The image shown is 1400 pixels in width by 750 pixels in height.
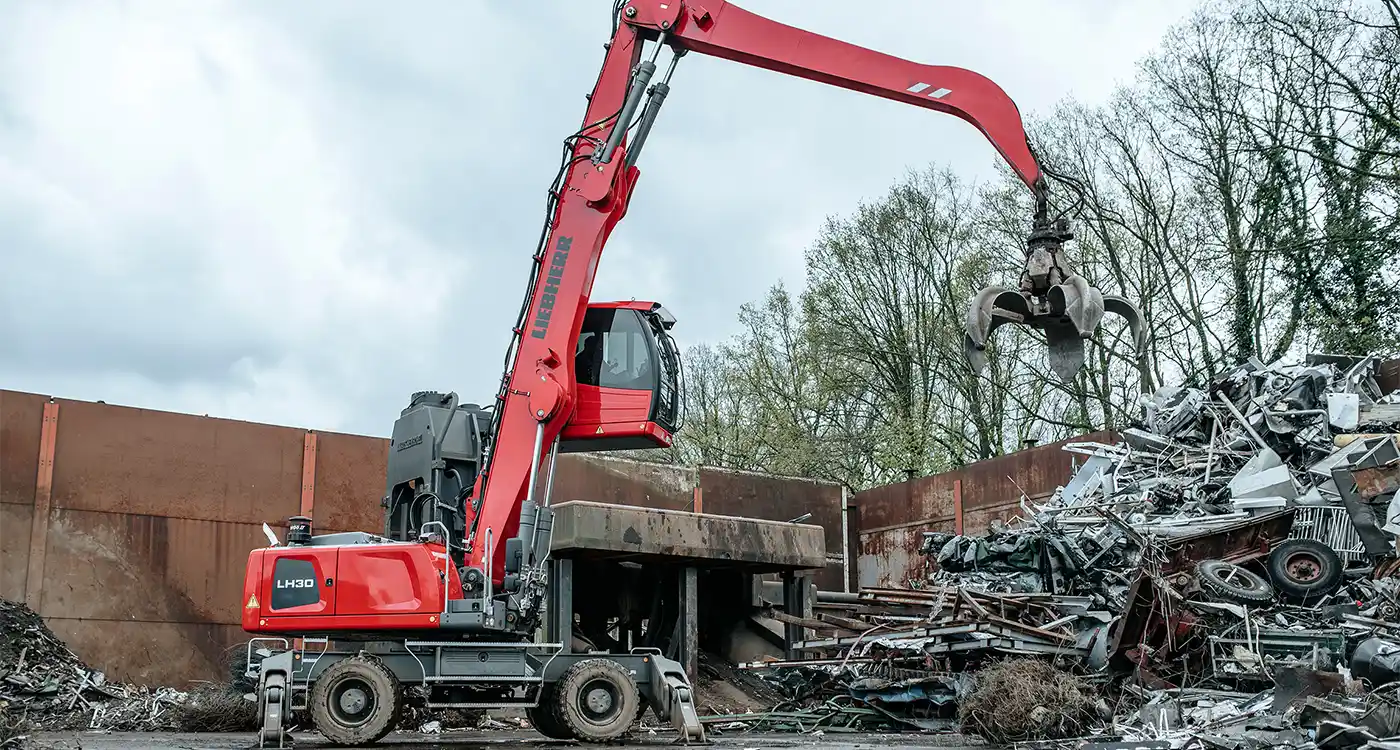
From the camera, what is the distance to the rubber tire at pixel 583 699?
9.52 meters

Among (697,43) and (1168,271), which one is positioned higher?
(1168,271)

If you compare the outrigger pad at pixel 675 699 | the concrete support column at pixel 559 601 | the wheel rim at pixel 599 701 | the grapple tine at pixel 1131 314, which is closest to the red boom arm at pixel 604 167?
the wheel rim at pixel 599 701

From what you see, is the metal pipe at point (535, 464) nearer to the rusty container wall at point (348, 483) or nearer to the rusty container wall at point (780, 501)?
the rusty container wall at point (348, 483)

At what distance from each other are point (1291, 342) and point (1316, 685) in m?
16.6

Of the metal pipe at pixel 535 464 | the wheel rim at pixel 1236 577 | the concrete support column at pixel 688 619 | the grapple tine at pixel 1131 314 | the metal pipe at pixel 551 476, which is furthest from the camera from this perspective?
the concrete support column at pixel 688 619

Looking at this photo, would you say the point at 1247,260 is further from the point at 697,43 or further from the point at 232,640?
the point at 232,640

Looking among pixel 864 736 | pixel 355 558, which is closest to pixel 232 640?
pixel 355 558

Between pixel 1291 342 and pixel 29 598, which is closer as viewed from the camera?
pixel 29 598

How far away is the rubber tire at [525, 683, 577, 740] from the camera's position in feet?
31.5

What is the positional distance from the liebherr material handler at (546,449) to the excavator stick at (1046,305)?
0.02 m

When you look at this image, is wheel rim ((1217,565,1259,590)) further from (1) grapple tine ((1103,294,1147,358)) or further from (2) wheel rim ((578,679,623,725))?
(2) wheel rim ((578,679,623,725))

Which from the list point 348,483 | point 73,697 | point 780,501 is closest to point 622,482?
point 780,501

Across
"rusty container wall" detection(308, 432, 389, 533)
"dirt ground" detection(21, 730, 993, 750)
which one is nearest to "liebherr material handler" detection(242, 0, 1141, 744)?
"dirt ground" detection(21, 730, 993, 750)

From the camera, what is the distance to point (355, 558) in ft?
31.2
